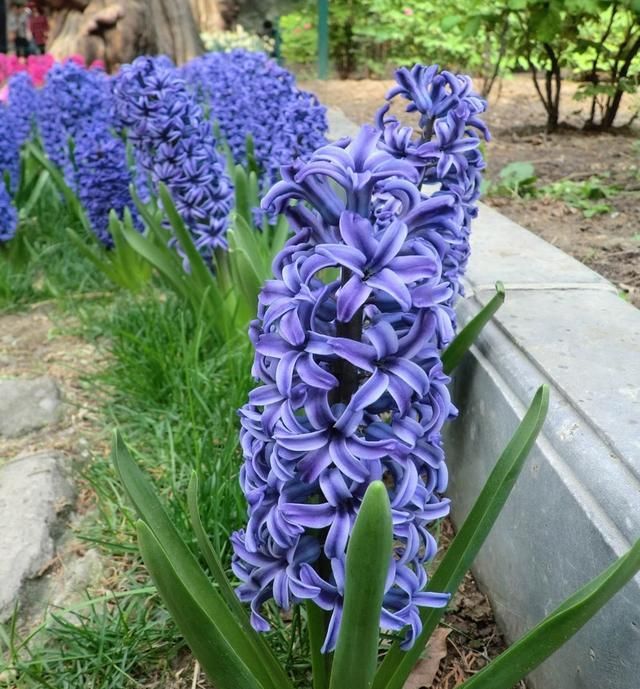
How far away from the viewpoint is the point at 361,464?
2.72 feet

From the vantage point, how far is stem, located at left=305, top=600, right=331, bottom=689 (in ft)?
3.32

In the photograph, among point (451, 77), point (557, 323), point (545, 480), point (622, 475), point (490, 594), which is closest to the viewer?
point (622, 475)

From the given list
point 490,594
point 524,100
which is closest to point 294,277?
point 490,594

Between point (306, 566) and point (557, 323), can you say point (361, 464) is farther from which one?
point (557, 323)

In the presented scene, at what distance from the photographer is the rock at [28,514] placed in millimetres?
1591

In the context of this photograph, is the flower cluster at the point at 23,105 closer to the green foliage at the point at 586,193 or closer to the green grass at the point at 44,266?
the green grass at the point at 44,266

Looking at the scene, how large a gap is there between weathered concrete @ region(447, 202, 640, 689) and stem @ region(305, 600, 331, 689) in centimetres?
34

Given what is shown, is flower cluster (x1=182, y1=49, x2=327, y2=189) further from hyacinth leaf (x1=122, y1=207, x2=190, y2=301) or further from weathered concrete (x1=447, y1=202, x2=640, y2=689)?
weathered concrete (x1=447, y1=202, x2=640, y2=689)

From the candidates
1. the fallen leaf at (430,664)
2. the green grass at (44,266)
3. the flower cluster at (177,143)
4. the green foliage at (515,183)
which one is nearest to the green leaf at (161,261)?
the flower cluster at (177,143)

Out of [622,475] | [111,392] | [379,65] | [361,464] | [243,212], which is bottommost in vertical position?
[379,65]

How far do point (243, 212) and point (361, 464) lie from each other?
1847 millimetres

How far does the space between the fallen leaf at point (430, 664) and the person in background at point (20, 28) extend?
9608mm

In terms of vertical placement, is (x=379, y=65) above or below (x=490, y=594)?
below

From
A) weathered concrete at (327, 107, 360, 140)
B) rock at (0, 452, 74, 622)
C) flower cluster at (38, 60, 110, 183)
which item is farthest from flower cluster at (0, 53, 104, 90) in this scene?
rock at (0, 452, 74, 622)
